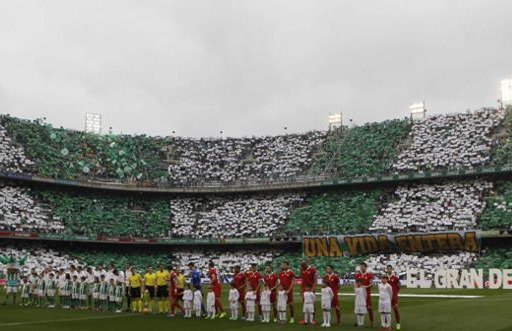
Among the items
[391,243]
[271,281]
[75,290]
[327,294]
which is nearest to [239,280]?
[271,281]

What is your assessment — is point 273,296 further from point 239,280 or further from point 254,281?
point 239,280

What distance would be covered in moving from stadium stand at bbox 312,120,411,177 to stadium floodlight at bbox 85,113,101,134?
33.8 metres

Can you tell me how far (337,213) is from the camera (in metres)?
66.1

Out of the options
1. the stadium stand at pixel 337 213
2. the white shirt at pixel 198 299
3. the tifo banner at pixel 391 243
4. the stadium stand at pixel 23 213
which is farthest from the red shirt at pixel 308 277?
the stadium stand at pixel 23 213

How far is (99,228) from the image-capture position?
221 ft

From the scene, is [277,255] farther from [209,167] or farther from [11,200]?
[11,200]

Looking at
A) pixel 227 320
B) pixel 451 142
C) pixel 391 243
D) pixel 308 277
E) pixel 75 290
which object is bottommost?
pixel 227 320

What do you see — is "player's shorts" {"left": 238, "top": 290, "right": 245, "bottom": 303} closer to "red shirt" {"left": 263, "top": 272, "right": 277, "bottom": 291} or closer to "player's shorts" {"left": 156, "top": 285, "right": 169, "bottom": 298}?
"red shirt" {"left": 263, "top": 272, "right": 277, "bottom": 291}

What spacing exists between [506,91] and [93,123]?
55.7 m

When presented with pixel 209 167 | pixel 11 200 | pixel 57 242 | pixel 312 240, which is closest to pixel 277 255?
pixel 312 240

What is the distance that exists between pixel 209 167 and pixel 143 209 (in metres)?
10.2

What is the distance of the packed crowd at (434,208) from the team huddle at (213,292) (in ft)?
108

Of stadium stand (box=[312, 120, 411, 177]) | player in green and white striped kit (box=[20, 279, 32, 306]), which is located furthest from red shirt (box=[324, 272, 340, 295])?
stadium stand (box=[312, 120, 411, 177])

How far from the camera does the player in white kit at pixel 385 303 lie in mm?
21203
